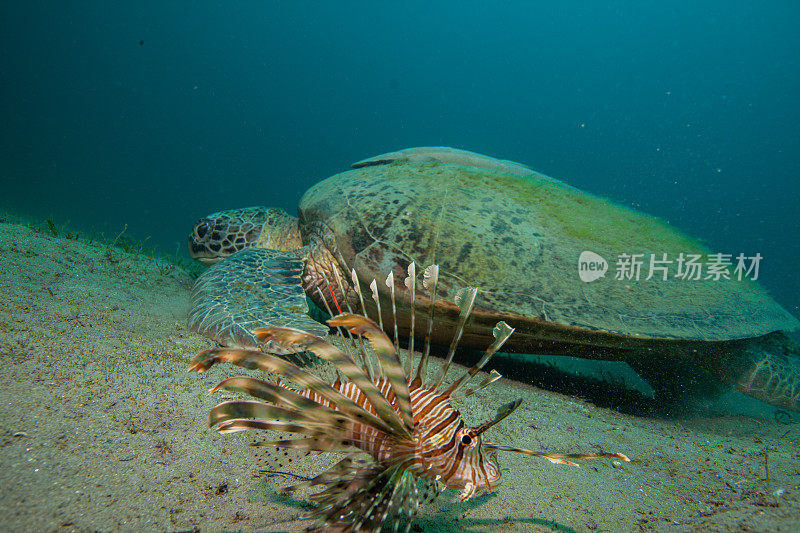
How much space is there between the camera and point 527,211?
3.81 m

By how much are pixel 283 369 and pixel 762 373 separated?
5.29 m

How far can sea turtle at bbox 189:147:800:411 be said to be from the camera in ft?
10.6

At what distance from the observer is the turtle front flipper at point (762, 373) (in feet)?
12.2

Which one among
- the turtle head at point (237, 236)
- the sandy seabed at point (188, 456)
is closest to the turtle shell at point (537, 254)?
the sandy seabed at point (188, 456)

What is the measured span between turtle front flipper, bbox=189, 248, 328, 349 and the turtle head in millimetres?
544

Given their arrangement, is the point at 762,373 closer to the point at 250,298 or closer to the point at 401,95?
the point at 250,298

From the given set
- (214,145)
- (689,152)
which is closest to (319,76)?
(214,145)

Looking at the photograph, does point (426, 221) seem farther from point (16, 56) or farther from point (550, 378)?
point (16, 56)

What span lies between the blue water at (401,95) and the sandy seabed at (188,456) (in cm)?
6593

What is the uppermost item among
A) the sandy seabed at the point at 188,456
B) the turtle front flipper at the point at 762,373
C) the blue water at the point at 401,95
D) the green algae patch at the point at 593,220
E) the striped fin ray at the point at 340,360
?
the blue water at the point at 401,95

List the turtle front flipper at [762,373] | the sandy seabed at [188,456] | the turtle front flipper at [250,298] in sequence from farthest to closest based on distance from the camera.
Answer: the turtle front flipper at [762,373], the turtle front flipper at [250,298], the sandy seabed at [188,456]

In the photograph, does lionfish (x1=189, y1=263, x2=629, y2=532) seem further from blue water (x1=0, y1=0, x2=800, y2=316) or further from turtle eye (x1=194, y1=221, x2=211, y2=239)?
blue water (x1=0, y1=0, x2=800, y2=316)

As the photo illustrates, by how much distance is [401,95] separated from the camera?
10000cm

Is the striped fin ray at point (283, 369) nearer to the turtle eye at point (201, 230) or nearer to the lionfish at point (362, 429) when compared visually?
the lionfish at point (362, 429)
